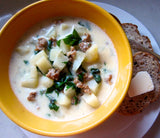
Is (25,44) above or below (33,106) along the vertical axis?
above

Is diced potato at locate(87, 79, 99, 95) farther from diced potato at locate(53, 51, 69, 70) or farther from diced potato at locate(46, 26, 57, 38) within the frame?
diced potato at locate(46, 26, 57, 38)

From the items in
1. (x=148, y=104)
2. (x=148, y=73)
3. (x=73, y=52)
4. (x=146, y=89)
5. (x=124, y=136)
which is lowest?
(x=124, y=136)

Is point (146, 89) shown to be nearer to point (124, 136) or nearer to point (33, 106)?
point (124, 136)

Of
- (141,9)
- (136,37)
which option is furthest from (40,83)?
(141,9)

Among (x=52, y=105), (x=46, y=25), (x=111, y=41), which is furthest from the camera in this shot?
(x=46, y=25)

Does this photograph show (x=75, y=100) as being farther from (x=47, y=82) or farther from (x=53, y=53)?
(x=53, y=53)

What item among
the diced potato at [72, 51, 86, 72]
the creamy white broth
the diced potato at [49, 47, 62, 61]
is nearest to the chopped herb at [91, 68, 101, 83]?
the creamy white broth

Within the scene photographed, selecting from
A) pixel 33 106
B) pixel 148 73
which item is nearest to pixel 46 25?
pixel 33 106
